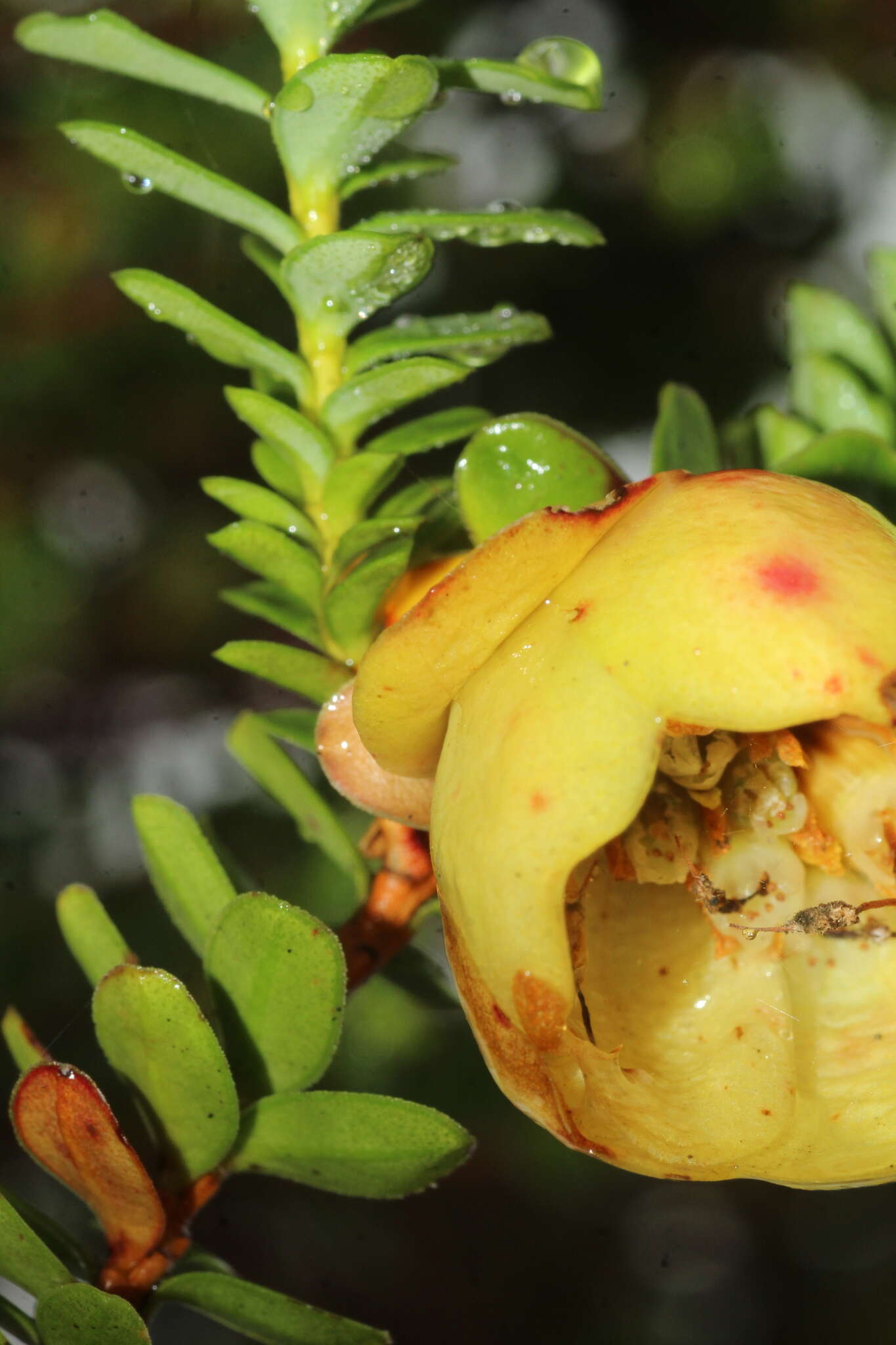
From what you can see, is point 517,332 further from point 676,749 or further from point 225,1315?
point 225,1315

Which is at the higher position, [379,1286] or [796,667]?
[796,667]

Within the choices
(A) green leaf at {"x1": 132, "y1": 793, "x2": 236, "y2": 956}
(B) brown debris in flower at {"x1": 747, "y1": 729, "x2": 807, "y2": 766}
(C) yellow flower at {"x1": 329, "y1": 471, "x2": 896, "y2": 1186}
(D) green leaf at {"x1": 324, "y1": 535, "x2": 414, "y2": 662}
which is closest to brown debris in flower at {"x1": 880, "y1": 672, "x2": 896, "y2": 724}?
(C) yellow flower at {"x1": 329, "y1": 471, "x2": 896, "y2": 1186}

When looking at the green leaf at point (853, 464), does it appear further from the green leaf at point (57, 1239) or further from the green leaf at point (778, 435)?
the green leaf at point (57, 1239)

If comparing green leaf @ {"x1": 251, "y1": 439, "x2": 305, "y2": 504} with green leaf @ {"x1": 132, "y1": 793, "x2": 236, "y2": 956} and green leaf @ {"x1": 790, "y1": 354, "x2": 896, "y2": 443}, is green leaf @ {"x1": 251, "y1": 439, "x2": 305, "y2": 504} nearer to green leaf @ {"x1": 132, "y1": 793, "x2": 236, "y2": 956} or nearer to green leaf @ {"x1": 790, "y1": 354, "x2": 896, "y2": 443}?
green leaf @ {"x1": 132, "y1": 793, "x2": 236, "y2": 956}

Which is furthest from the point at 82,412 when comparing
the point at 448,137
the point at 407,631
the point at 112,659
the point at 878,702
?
the point at 878,702

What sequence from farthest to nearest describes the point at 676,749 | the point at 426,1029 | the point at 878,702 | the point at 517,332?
the point at 426,1029
the point at 517,332
the point at 676,749
the point at 878,702

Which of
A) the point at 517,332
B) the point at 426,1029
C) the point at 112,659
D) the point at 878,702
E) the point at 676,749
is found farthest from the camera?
the point at 112,659
